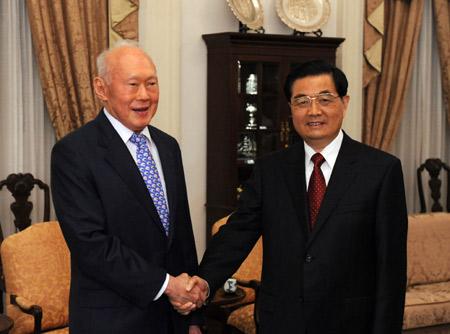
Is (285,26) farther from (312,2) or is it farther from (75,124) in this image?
(75,124)

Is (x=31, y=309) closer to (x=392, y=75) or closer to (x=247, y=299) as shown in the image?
(x=247, y=299)

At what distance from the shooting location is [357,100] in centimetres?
651

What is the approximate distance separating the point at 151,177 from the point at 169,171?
0.10 metres

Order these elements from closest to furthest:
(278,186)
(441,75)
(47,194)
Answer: (278,186)
(47,194)
(441,75)

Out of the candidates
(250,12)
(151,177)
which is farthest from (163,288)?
(250,12)

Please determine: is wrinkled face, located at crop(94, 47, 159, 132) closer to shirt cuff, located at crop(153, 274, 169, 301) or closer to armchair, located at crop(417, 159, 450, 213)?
shirt cuff, located at crop(153, 274, 169, 301)

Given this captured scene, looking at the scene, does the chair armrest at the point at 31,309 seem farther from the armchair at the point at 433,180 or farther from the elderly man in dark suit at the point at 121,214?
the armchair at the point at 433,180

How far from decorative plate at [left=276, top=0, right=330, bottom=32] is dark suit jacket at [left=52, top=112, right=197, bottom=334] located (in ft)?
11.2

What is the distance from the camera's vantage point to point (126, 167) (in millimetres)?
2754

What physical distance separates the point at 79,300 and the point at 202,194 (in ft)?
10.4

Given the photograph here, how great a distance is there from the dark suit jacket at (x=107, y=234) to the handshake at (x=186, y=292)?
2.4 inches

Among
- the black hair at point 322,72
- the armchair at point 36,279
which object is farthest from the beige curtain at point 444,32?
the black hair at point 322,72

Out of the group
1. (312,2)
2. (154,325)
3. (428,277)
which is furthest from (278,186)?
(312,2)

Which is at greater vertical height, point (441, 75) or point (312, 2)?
point (312, 2)
